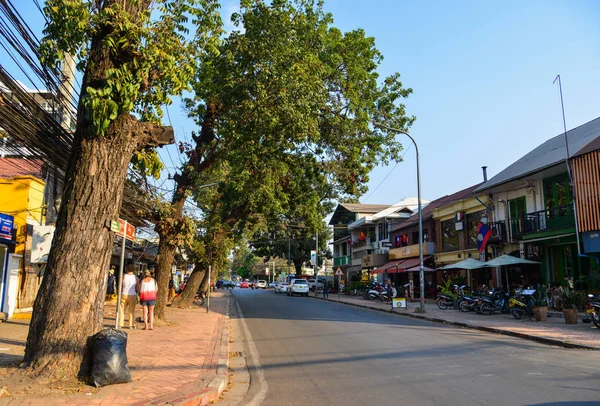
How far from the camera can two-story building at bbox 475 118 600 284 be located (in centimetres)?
2073

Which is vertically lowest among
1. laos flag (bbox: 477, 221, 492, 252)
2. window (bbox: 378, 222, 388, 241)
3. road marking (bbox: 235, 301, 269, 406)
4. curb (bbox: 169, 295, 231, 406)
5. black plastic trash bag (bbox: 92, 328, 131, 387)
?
road marking (bbox: 235, 301, 269, 406)

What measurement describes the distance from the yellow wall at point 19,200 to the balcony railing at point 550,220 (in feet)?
68.1

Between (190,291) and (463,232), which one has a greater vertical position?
(463,232)

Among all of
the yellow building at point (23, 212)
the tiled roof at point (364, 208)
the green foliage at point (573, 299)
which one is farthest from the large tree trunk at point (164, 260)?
the tiled roof at point (364, 208)

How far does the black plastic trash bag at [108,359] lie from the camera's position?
6297mm

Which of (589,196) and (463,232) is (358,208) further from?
(589,196)

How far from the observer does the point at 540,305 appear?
58.7 ft

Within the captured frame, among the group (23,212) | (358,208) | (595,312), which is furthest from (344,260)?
(23,212)

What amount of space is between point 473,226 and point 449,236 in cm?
332

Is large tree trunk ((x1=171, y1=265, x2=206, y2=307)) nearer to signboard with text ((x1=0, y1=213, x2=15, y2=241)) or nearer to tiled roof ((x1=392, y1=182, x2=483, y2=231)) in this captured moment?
signboard with text ((x1=0, y1=213, x2=15, y2=241))

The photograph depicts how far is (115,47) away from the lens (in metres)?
6.99

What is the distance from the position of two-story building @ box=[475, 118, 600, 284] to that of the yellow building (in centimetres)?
1972

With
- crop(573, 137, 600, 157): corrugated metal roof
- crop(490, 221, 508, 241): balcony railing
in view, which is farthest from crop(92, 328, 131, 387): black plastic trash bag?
crop(490, 221, 508, 241): balcony railing

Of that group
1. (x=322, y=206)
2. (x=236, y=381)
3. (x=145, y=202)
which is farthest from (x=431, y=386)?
(x=322, y=206)
